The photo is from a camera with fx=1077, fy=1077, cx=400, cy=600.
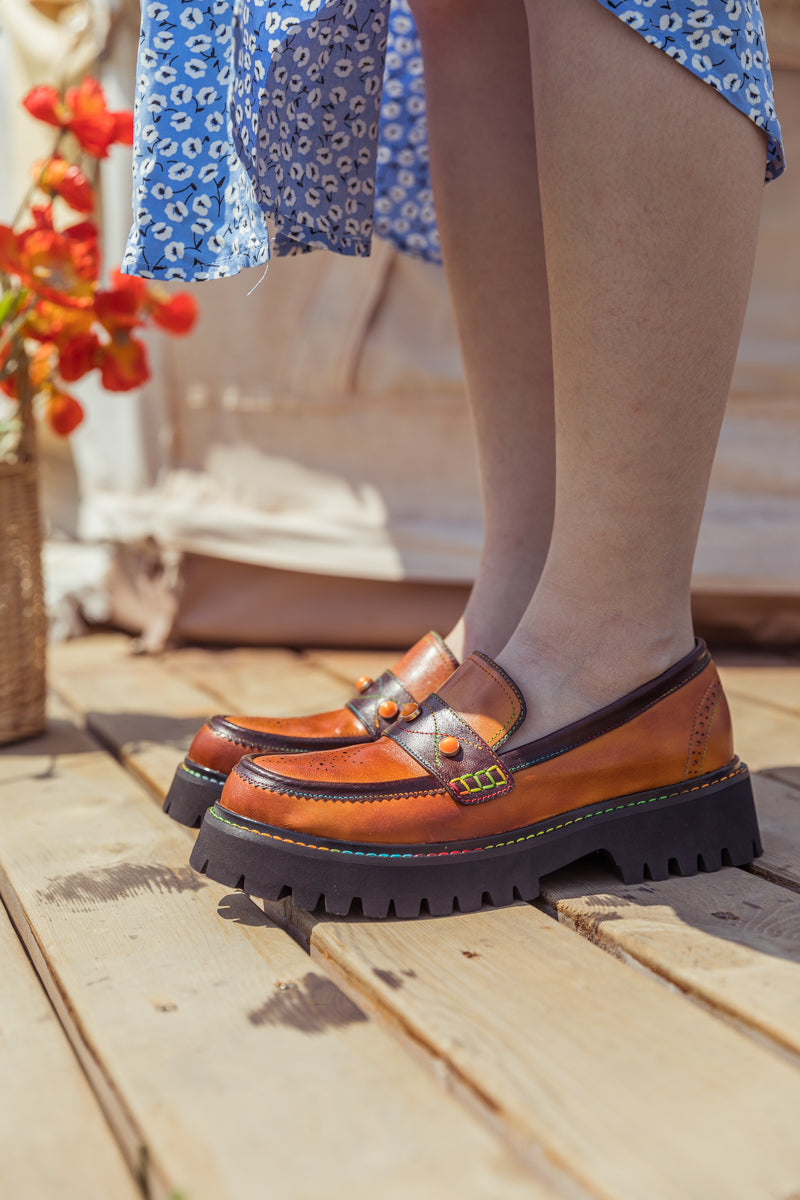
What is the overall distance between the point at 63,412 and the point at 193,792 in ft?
1.72

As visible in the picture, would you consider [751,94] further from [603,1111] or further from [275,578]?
[275,578]

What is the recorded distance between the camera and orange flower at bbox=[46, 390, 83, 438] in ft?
3.78

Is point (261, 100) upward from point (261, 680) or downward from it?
upward

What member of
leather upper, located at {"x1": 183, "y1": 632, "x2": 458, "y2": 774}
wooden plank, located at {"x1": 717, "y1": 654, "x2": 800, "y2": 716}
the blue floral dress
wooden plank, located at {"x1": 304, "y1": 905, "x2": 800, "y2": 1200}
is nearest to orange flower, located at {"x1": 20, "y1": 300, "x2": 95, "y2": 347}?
the blue floral dress

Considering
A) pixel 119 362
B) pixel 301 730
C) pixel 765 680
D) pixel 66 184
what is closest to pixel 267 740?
pixel 301 730

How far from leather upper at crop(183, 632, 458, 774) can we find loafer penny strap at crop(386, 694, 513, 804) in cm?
11

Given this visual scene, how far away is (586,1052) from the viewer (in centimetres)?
52

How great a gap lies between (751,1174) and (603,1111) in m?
0.07

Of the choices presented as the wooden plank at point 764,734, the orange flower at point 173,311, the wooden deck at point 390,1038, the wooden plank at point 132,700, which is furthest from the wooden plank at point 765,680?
the orange flower at point 173,311

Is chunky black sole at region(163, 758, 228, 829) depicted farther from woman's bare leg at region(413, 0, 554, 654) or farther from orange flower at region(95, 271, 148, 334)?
orange flower at region(95, 271, 148, 334)

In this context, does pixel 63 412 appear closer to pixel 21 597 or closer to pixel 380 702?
pixel 21 597

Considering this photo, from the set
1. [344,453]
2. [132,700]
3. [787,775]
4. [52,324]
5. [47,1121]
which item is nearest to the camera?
[47,1121]

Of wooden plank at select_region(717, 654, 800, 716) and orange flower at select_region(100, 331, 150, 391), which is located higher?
orange flower at select_region(100, 331, 150, 391)

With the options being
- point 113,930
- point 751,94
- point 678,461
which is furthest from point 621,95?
point 113,930
